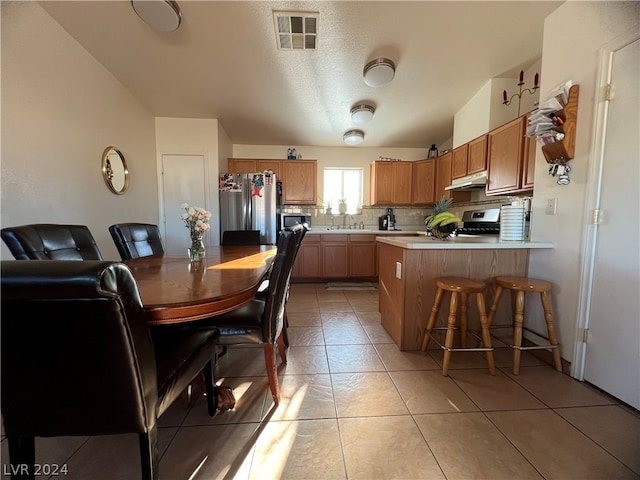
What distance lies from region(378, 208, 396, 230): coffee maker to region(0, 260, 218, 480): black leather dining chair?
4050 mm

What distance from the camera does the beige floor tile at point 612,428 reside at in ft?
3.62

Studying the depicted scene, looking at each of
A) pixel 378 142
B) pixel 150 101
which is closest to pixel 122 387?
pixel 150 101

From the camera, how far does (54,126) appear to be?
1853mm

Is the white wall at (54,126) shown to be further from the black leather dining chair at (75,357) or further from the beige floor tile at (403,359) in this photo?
the beige floor tile at (403,359)

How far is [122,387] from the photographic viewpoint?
0.70 metres

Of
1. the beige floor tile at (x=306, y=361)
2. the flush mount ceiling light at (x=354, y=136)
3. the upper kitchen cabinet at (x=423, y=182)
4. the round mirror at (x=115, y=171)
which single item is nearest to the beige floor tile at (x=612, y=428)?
the beige floor tile at (x=306, y=361)

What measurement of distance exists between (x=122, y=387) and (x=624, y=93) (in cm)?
263

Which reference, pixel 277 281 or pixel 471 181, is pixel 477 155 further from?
pixel 277 281

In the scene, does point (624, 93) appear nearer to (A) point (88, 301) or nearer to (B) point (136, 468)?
(A) point (88, 301)

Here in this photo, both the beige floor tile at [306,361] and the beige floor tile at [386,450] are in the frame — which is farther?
the beige floor tile at [306,361]

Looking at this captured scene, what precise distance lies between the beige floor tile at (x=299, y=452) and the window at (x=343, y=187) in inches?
146

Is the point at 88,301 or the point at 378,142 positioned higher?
the point at 378,142

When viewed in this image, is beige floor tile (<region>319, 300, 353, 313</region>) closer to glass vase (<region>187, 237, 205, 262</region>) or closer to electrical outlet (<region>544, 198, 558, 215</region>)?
glass vase (<region>187, 237, 205, 262</region>)

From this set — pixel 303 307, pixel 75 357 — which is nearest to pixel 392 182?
pixel 303 307
